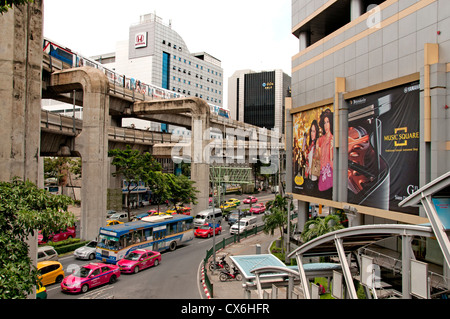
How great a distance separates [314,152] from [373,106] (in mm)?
7257

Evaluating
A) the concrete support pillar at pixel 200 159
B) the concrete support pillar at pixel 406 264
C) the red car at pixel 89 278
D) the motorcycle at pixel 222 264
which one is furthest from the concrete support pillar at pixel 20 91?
the concrete support pillar at pixel 200 159

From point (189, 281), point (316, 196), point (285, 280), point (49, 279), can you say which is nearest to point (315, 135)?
point (316, 196)

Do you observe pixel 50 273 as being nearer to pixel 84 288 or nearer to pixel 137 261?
pixel 84 288

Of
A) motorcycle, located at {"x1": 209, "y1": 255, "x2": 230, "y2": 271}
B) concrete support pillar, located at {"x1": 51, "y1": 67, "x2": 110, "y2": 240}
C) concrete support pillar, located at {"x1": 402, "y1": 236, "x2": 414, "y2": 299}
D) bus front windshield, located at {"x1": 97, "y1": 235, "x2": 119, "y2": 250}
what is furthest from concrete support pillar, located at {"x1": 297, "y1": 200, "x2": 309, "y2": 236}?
concrete support pillar, located at {"x1": 402, "y1": 236, "x2": 414, "y2": 299}

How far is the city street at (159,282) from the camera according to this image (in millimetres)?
18219

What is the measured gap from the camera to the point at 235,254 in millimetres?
28047

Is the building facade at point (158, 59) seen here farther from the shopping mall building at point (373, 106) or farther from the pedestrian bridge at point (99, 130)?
the shopping mall building at point (373, 106)

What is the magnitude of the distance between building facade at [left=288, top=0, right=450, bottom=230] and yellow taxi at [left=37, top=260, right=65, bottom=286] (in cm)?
1734

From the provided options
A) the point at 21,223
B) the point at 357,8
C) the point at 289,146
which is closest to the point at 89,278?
the point at 21,223

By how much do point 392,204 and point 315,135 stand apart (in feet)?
31.6

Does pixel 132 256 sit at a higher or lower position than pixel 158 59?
lower

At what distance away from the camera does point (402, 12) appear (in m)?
17.9

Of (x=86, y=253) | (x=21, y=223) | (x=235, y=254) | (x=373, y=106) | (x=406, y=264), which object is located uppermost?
(x=373, y=106)

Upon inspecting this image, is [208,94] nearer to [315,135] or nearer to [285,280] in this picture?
[315,135]
